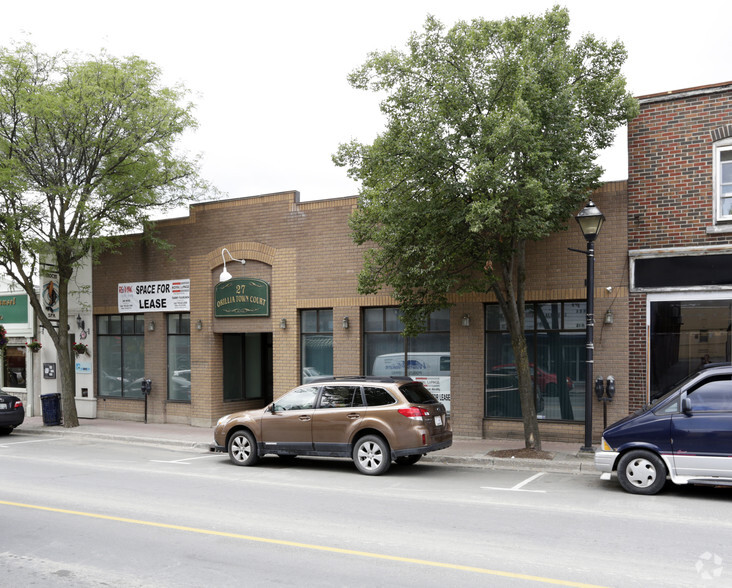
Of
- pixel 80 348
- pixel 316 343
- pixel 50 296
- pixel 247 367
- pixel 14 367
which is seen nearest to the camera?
pixel 316 343

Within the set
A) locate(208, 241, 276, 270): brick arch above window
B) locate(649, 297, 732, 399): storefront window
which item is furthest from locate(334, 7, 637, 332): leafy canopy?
locate(208, 241, 276, 270): brick arch above window

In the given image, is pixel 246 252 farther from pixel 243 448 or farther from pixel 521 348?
pixel 521 348

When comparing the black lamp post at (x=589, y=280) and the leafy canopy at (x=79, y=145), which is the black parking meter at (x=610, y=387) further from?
the leafy canopy at (x=79, y=145)

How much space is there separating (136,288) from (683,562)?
17.4 metres

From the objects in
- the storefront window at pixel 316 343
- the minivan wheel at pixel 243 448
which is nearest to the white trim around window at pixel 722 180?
the storefront window at pixel 316 343

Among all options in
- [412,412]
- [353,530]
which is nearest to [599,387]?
[412,412]

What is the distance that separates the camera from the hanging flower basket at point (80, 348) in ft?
70.5

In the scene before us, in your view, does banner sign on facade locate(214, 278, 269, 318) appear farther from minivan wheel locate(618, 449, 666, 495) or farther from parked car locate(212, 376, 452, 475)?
minivan wheel locate(618, 449, 666, 495)

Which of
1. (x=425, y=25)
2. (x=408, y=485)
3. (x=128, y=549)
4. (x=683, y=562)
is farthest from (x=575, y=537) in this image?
(x=425, y=25)

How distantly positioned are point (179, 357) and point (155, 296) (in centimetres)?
195

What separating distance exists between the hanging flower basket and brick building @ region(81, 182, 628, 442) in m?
0.33

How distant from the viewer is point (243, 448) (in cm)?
1305

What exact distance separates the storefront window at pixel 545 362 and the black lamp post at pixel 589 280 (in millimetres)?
1683

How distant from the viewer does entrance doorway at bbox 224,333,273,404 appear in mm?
19922
